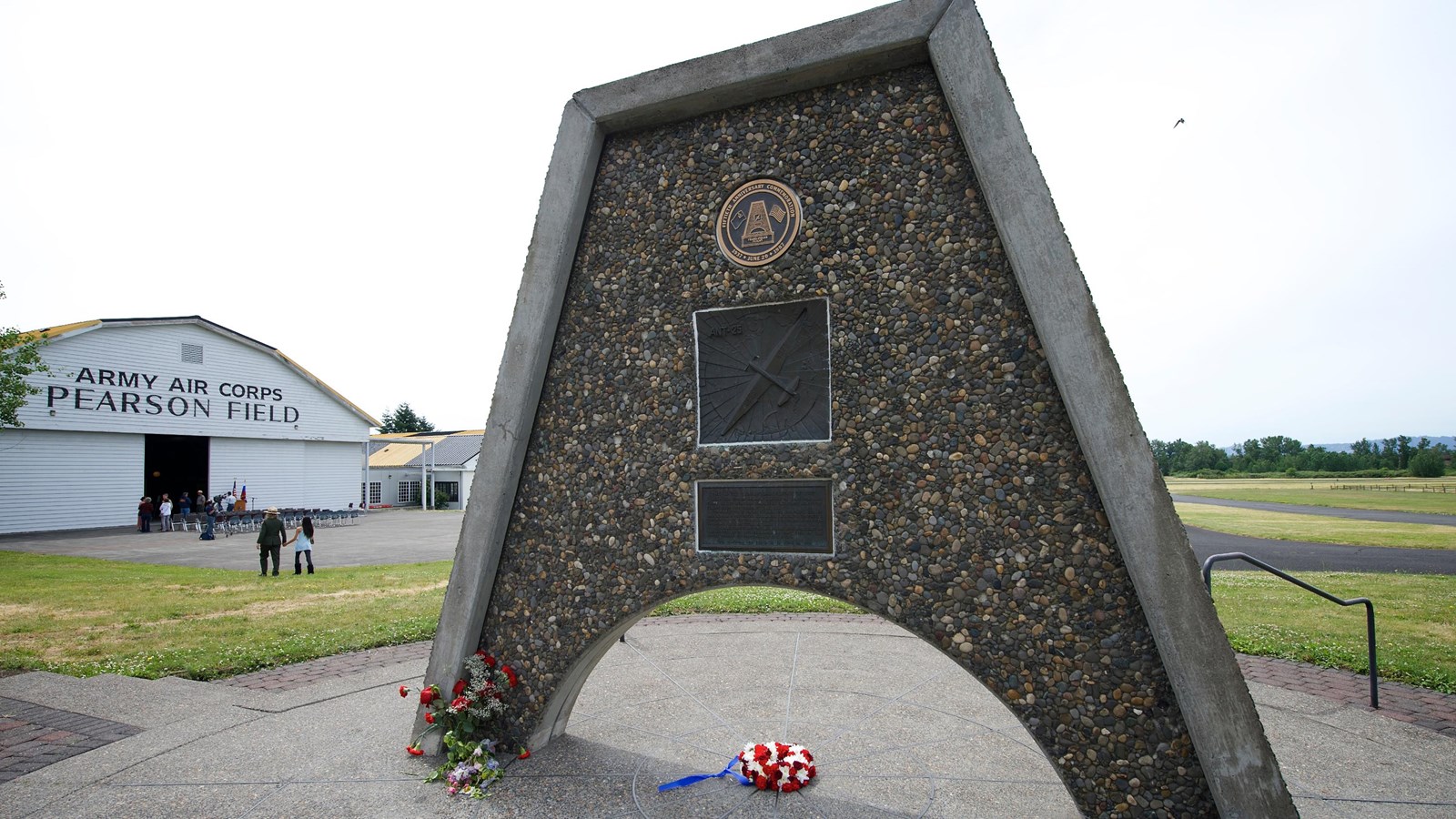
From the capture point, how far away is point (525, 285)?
18.2 feet

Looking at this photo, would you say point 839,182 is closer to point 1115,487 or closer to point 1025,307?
point 1025,307

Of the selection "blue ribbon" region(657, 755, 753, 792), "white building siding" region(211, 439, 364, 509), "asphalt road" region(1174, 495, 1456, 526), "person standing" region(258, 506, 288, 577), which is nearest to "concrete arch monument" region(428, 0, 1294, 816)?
"blue ribbon" region(657, 755, 753, 792)

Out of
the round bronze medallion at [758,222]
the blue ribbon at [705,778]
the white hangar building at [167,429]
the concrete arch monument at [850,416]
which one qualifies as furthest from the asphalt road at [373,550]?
the round bronze medallion at [758,222]

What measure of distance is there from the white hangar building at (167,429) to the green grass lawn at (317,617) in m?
12.2

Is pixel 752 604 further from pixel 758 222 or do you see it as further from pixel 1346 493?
pixel 1346 493

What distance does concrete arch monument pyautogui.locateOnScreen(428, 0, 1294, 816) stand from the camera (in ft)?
12.9

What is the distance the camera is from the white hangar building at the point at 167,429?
80.1ft

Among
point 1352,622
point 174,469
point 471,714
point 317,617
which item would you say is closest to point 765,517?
point 471,714

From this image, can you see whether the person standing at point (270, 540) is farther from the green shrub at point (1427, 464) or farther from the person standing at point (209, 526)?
the green shrub at point (1427, 464)

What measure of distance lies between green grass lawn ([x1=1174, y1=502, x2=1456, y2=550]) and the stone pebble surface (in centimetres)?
1697

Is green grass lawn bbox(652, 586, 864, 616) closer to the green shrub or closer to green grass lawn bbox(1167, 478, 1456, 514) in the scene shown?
green grass lawn bbox(1167, 478, 1456, 514)

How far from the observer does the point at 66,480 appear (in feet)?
82.6

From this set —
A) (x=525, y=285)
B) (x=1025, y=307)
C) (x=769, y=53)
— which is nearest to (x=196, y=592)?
(x=525, y=285)

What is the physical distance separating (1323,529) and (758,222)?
2637 cm
